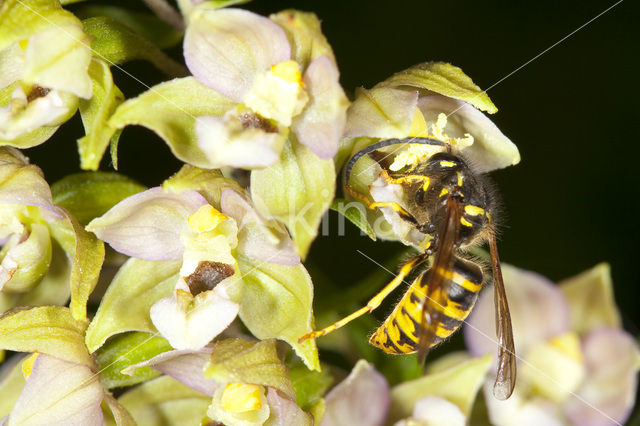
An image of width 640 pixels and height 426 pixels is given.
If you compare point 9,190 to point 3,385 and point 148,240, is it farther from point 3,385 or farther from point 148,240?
point 3,385

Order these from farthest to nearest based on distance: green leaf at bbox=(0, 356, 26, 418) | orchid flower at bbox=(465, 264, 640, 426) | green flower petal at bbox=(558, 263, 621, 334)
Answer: green flower petal at bbox=(558, 263, 621, 334), orchid flower at bbox=(465, 264, 640, 426), green leaf at bbox=(0, 356, 26, 418)

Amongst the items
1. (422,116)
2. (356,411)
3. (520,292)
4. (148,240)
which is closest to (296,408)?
(356,411)

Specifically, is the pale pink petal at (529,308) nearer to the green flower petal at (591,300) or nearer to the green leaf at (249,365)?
the green flower petal at (591,300)

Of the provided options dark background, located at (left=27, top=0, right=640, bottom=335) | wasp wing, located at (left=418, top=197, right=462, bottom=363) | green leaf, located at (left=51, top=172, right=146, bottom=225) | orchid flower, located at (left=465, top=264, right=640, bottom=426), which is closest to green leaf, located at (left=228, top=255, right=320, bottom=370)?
wasp wing, located at (left=418, top=197, right=462, bottom=363)

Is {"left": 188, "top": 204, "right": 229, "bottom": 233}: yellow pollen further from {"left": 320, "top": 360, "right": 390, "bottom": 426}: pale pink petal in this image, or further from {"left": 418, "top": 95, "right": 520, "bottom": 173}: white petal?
{"left": 418, "top": 95, "right": 520, "bottom": 173}: white petal

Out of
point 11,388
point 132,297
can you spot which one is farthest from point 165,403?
point 11,388

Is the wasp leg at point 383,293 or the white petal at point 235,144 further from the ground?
the white petal at point 235,144

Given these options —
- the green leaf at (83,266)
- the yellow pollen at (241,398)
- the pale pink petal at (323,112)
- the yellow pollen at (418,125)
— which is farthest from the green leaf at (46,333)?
the yellow pollen at (418,125)
